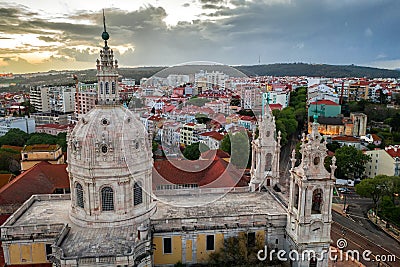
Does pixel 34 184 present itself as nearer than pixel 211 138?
No

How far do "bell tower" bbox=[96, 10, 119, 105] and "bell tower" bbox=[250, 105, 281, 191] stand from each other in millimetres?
14328

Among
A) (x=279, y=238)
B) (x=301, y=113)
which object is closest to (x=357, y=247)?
(x=279, y=238)

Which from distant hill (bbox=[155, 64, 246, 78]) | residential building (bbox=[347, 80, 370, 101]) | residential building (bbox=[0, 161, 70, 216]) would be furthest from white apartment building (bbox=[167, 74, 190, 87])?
residential building (bbox=[347, 80, 370, 101])

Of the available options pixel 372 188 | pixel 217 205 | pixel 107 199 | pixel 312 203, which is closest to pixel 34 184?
pixel 107 199

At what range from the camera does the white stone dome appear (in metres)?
28.4

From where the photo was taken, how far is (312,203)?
2833cm

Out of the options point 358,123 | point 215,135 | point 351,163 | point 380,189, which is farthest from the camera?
point 358,123

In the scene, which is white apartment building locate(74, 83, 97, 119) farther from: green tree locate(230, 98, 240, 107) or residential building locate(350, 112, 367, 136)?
green tree locate(230, 98, 240, 107)

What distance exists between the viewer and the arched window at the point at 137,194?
1172 inches

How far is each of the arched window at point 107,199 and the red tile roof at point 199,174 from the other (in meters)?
5.62

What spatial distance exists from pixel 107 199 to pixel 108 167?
9.38 feet

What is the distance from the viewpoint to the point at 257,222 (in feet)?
97.3

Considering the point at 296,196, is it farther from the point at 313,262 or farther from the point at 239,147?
the point at 239,147

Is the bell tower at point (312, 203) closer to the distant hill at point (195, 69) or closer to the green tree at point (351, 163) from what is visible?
the distant hill at point (195, 69)
